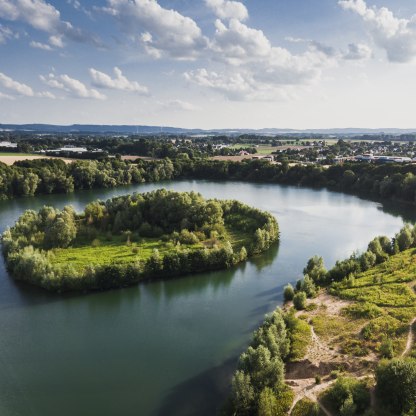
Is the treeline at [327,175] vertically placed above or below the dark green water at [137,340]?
above

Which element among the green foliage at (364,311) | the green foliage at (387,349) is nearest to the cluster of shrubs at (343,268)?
the green foliage at (364,311)

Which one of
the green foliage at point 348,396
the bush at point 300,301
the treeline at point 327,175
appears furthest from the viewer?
the treeline at point 327,175

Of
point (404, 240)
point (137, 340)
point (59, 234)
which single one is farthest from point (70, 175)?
point (404, 240)

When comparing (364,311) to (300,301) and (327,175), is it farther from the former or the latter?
(327,175)

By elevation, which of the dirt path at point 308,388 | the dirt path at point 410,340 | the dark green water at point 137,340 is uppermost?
the dirt path at point 410,340

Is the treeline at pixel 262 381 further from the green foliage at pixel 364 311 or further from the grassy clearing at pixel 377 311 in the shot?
the green foliage at pixel 364 311

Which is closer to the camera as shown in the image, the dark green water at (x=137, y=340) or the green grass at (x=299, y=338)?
the dark green water at (x=137, y=340)

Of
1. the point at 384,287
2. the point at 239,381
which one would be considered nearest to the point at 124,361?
the point at 239,381

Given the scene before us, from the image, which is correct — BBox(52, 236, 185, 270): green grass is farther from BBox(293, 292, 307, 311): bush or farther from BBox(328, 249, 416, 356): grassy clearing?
BBox(328, 249, 416, 356): grassy clearing

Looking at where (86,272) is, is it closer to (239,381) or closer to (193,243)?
(193,243)
